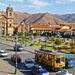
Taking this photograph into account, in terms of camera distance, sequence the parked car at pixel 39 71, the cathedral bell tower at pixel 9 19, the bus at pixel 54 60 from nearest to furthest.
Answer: the parked car at pixel 39 71
the bus at pixel 54 60
the cathedral bell tower at pixel 9 19

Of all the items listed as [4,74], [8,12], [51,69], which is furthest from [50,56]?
[8,12]

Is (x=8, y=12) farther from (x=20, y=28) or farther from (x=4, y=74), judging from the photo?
(x=4, y=74)

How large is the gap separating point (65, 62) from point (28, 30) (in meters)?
87.8

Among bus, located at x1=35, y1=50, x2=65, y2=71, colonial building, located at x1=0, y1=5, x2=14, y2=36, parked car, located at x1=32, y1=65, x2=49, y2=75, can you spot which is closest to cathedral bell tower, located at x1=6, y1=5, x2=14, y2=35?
colonial building, located at x1=0, y1=5, x2=14, y2=36

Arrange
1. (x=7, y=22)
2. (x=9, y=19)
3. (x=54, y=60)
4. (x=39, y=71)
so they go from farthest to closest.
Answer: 1. (x=9, y=19)
2. (x=7, y=22)
3. (x=54, y=60)
4. (x=39, y=71)

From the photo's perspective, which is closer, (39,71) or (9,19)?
(39,71)

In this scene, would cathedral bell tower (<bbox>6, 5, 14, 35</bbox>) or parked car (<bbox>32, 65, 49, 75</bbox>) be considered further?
cathedral bell tower (<bbox>6, 5, 14, 35</bbox>)

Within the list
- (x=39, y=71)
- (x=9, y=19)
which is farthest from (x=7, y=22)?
(x=39, y=71)

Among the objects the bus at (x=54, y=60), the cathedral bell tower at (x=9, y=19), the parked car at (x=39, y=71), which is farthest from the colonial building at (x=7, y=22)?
the parked car at (x=39, y=71)

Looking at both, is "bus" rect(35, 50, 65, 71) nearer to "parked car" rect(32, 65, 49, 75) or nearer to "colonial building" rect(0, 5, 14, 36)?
"parked car" rect(32, 65, 49, 75)

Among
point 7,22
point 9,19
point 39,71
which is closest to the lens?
point 39,71

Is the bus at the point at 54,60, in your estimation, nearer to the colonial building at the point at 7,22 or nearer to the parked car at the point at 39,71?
the parked car at the point at 39,71

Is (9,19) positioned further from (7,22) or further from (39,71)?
(39,71)

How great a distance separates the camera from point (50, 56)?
2755 cm
